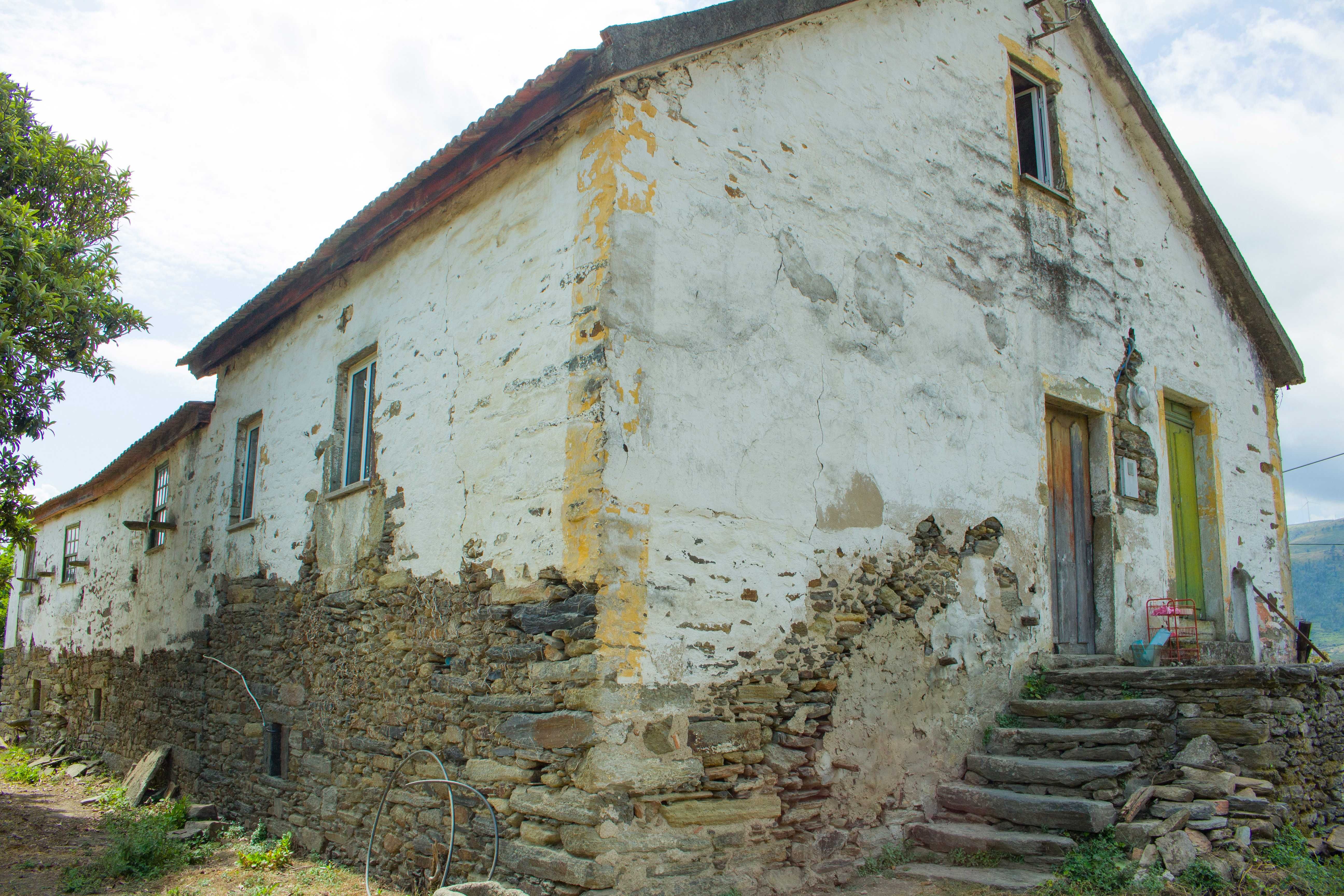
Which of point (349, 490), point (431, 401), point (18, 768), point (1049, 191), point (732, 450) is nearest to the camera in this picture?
point (732, 450)

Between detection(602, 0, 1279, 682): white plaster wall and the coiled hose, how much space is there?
1370 millimetres

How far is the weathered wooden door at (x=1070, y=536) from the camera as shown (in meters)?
7.48

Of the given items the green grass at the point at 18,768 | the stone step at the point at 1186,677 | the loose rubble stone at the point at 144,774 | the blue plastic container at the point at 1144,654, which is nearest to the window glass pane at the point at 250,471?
the loose rubble stone at the point at 144,774

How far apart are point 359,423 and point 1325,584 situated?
96.7 metres

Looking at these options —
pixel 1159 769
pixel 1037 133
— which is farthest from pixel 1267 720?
pixel 1037 133

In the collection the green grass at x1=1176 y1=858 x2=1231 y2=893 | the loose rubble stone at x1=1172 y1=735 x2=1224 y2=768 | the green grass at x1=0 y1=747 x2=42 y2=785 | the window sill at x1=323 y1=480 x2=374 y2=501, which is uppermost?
the window sill at x1=323 y1=480 x2=374 y2=501

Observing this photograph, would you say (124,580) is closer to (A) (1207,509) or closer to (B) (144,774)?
(B) (144,774)

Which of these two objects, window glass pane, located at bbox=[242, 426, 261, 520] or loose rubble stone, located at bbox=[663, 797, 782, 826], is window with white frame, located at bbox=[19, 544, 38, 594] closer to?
window glass pane, located at bbox=[242, 426, 261, 520]

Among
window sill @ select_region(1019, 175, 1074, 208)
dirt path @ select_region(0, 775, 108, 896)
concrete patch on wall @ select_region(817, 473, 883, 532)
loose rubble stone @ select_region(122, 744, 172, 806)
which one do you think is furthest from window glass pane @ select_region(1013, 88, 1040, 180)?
loose rubble stone @ select_region(122, 744, 172, 806)

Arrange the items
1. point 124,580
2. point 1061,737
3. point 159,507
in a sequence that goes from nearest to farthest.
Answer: point 1061,737 < point 159,507 < point 124,580

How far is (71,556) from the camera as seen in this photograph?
579 inches

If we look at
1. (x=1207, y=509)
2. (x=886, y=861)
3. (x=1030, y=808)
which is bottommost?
(x=886, y=861)

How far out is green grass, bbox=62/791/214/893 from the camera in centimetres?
687

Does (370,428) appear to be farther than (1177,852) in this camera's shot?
Yes
